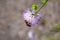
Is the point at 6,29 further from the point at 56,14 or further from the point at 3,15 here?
the point at 56,14

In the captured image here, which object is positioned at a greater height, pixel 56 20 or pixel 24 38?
pixel 56 20

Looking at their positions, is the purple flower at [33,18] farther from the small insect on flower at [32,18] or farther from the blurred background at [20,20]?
the blurred background at [20,20]

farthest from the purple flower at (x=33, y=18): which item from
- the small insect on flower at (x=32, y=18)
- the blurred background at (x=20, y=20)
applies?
the blurred background at (x=20, y=20)

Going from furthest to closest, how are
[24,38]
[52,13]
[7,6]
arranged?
[7,6] → [52,13] → [24,38]

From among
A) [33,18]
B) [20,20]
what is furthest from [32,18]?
[20,20]

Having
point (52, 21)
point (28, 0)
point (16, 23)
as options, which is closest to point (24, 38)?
point (16, 23)

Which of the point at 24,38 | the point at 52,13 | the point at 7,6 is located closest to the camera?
the point at 24,38

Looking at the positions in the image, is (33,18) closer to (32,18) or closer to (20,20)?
(32,18)

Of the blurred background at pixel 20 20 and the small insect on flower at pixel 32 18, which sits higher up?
the small insect on flower at pixel 32 18

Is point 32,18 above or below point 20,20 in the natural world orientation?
above
